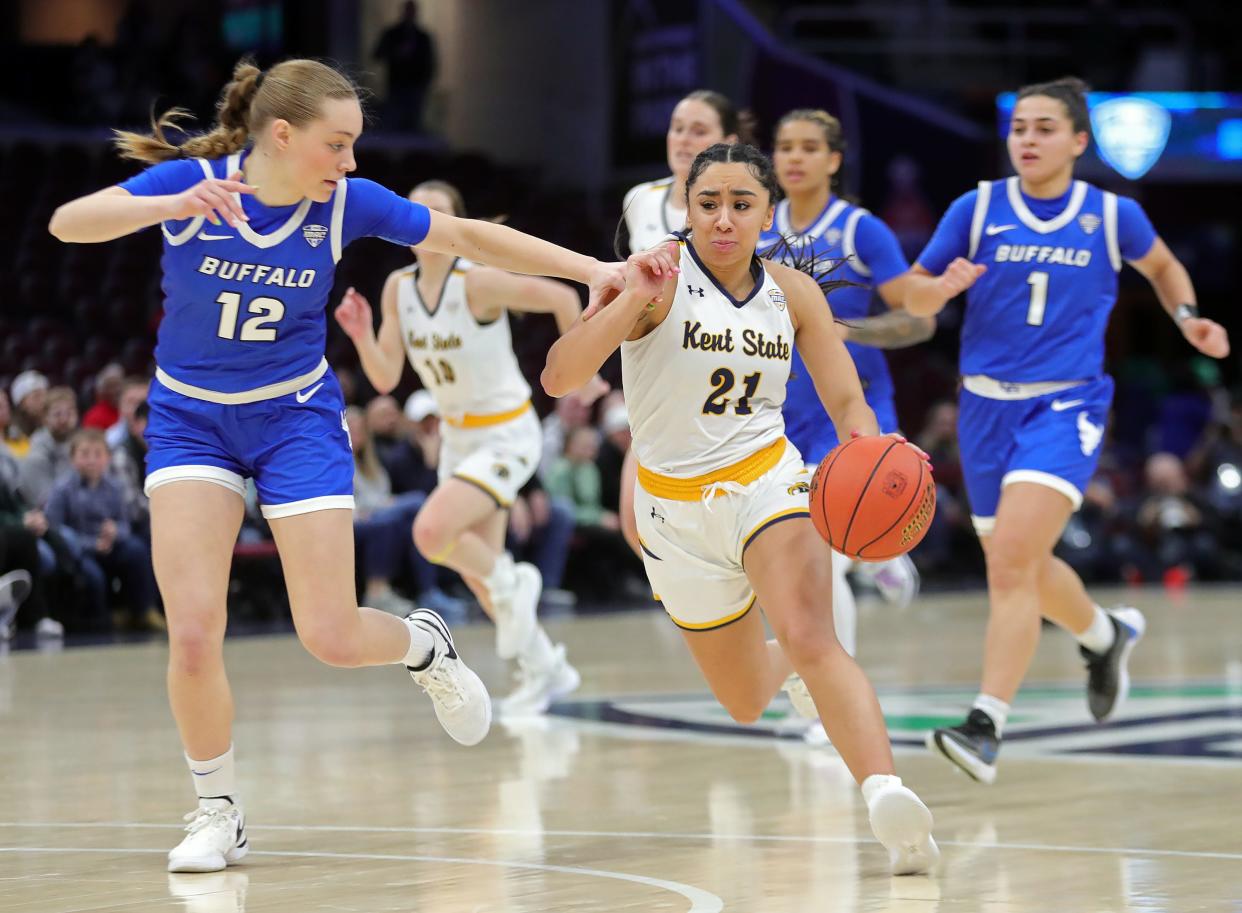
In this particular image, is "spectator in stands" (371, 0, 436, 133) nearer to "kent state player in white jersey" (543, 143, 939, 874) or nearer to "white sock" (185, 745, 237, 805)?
"kent state player in white jersey" (543, 143, 939, 874)

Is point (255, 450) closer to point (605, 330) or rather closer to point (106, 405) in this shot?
point (605, 330)

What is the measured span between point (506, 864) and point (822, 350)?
161cm

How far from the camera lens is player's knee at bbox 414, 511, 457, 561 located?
8.12m

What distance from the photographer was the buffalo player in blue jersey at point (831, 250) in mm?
7219

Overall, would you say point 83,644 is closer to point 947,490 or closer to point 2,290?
point 2,290

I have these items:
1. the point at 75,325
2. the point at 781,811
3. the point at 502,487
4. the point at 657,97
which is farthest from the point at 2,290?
the point at 781,811

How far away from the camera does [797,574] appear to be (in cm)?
502

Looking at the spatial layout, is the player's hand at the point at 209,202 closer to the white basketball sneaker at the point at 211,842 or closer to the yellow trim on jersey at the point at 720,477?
the yellow trim on jersey at the point at 720,477

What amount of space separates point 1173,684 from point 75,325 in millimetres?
9737

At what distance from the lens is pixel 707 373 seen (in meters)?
5.17

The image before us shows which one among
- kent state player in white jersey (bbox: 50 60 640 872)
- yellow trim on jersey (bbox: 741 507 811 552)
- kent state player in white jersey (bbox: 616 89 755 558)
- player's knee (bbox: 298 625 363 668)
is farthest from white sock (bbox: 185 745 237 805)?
kent state player in white jersey (bbox: 616 89 755 558)

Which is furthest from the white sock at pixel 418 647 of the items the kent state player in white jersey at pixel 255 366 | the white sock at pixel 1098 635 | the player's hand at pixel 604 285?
the white sock at pixel 1098 635

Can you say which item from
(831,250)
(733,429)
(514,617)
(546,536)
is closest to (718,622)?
(733,429)

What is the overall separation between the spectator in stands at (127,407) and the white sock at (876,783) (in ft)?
26.5
